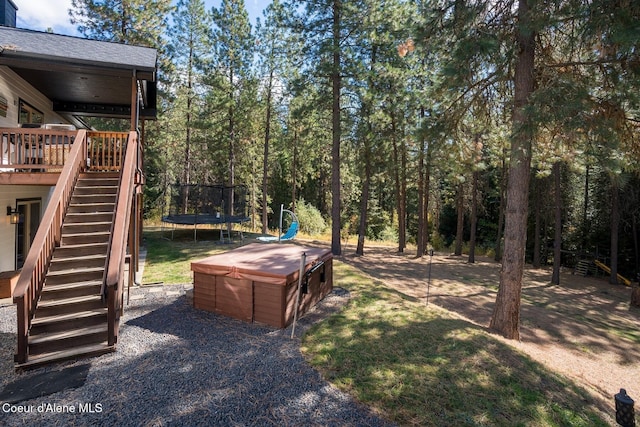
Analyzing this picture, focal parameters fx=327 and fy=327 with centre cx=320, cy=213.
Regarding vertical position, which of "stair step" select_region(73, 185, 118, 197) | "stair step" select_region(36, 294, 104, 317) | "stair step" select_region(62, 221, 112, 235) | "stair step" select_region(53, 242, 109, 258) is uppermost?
"stair step" select_region(73, 185, 118, 197)

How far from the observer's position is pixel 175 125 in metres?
23.5

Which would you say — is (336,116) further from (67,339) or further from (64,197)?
(67,339)

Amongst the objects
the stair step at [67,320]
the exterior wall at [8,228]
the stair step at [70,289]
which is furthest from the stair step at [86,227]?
the exterior wall at [8,228]

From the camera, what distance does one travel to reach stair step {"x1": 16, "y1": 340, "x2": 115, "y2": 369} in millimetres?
3992

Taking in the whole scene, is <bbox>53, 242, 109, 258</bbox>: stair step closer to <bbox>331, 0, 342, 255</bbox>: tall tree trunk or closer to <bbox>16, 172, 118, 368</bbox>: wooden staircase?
<bbox>16, 172, 118, 368</bbox>: wooden staircase

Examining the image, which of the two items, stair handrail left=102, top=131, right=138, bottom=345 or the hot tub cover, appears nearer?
stair handrail left=102, top=131, right=138, bottom=345

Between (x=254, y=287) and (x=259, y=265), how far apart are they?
1.35 feet

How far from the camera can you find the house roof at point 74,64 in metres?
6.44

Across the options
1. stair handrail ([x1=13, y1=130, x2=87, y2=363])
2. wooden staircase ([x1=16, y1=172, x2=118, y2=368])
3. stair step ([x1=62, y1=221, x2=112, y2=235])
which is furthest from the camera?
stair step ([x1=62, y1=221, x2=112, y2=235])

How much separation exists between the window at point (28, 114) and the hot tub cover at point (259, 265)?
6616 millimetres

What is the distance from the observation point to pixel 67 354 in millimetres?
4172

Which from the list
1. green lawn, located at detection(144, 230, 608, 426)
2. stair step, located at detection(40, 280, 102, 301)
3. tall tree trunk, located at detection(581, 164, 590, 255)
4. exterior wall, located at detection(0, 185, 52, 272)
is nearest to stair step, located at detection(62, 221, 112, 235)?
stair step, located at detection(40, 280, 102, 301)

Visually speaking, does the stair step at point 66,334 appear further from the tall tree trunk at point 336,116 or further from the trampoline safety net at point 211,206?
the trampoline safety net at point 211,206

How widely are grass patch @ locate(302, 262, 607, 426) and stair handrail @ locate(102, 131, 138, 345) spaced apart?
2.66 metres
